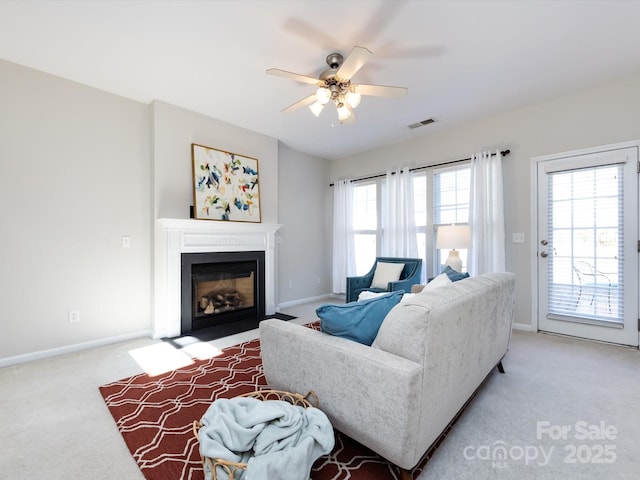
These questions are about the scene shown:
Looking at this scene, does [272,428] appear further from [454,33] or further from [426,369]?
[454,33]

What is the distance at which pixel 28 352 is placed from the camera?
8.70 feet

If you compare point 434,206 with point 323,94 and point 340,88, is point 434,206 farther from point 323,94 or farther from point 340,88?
point 323,94

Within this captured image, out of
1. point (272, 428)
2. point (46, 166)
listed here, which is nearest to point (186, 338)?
point (46, 166)

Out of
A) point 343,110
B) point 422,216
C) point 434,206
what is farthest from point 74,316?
point 434,206

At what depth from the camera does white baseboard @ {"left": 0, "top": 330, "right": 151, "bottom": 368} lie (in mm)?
2572

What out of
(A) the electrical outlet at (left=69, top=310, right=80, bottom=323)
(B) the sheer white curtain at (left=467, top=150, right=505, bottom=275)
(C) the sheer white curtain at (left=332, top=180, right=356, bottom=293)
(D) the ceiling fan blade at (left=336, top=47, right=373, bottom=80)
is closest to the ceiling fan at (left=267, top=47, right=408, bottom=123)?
(D) the ceiling fan blade at (left=336, top=47, right=373, bottom=80)

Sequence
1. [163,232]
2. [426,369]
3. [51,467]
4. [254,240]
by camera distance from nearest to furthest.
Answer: [426,369]
[51,467]
[163,232]
[254,240]

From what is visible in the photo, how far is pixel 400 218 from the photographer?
4508 millimetres

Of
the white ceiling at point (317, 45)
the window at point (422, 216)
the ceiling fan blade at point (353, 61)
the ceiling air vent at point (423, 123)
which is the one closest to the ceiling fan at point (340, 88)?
the ceiling fan blade at point (353, 61)

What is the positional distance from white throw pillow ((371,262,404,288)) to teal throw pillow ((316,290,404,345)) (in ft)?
8.42

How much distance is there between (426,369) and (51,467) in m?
1.81

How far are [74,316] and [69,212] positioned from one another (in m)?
1.02

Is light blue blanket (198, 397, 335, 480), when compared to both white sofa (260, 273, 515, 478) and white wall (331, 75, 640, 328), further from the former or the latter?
white wall (331, 75, 640, 328)

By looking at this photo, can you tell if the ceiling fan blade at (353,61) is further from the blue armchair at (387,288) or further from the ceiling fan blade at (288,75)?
the blue armchair at (387,288)
